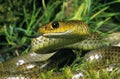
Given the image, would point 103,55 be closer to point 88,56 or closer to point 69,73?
point 88,56

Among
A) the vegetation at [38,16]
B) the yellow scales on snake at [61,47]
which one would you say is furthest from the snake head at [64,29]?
the vegetation at [38,16]

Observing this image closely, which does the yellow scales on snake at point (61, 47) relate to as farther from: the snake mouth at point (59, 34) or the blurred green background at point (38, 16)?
the blurred green background at point (38, 16)

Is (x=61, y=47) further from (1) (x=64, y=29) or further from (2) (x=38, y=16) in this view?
(2) (x=38, y=16)

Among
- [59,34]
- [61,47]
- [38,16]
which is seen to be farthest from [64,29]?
[38,16]

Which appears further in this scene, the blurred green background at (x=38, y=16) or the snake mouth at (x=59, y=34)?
the blurred green background at (x=38, y=16)

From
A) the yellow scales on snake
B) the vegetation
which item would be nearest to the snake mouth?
the yellow scales on snake

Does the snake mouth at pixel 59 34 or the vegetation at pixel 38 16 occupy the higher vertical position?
the snake mouth at pixel 59 34

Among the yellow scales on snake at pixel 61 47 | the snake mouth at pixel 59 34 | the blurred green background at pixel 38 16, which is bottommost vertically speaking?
the blurred green background at pixel 38 16
